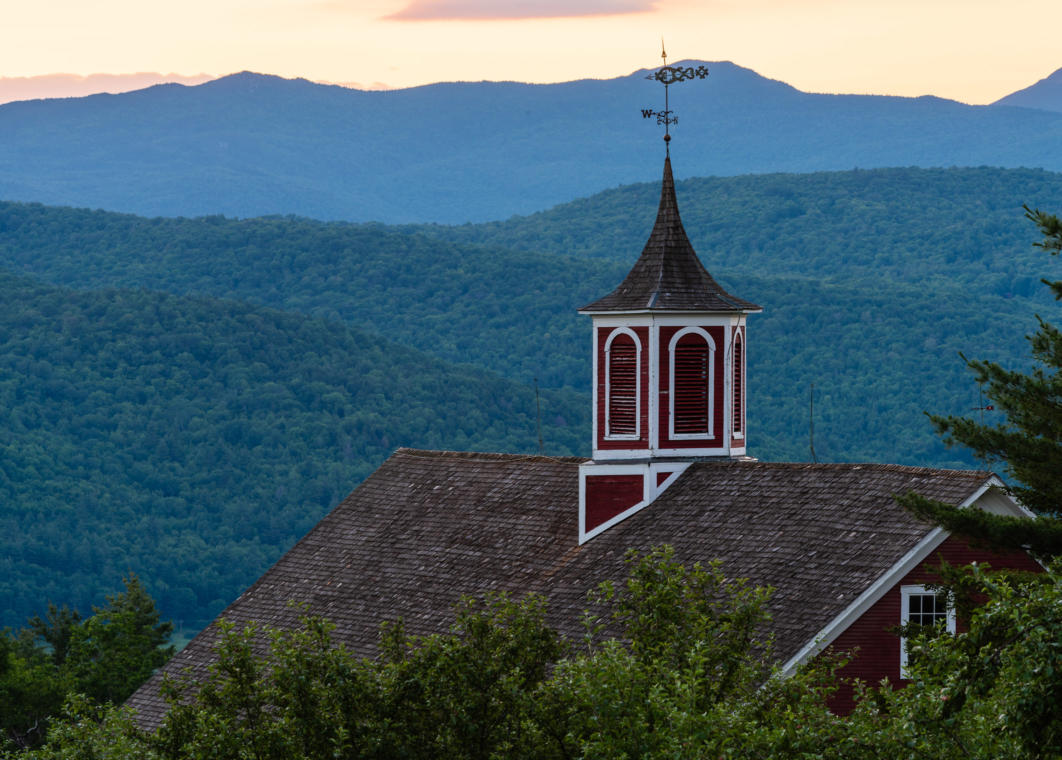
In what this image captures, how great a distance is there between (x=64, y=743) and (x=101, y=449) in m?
142

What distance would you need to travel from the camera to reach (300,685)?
17.8 metres

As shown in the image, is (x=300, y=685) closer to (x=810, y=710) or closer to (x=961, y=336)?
(x=810, y=710)

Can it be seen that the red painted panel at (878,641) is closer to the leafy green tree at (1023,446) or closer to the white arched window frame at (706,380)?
the leafy green tree at (1023,446)

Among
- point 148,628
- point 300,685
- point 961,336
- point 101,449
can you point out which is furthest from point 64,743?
point 961,336

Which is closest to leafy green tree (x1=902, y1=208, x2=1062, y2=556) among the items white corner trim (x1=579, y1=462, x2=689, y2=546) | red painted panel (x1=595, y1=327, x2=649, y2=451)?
white corner trim (x1=579, y1=462, x2=689, y2=546)

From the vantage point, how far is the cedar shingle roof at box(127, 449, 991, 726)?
2658 cm

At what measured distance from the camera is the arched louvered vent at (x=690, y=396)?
3300 centimetres

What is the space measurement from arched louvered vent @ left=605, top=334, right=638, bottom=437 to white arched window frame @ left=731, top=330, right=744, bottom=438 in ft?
6.19

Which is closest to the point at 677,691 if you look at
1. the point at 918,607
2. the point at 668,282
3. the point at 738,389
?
the point at 918,607

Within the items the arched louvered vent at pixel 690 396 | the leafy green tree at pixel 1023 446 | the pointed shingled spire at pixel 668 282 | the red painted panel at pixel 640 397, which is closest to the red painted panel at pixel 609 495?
the red painted panel at pixel 640 397

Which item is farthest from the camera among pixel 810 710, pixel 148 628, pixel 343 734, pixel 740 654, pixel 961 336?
pixel 961 336

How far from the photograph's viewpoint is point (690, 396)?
33062mm

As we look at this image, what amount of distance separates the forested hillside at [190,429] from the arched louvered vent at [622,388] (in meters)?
97.9

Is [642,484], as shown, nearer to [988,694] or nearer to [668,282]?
[668,282]
